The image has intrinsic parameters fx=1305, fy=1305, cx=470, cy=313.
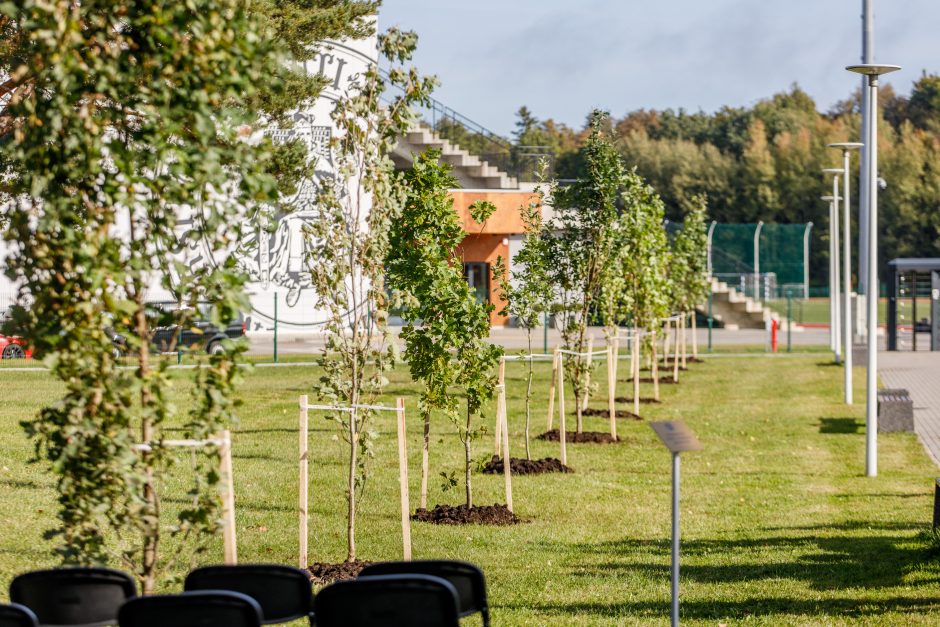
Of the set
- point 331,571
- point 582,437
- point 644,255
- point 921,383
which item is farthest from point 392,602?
point 921,383

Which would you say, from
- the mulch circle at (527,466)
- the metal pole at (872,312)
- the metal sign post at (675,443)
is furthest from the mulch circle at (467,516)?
the metal pole at (872,312)

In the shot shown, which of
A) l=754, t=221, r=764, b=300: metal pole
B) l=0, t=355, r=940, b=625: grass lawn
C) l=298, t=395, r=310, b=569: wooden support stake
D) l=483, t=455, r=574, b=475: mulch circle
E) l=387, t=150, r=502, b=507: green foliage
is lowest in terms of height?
l=0, t=355, r=940, b=625: grass lawn

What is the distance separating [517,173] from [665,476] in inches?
1362

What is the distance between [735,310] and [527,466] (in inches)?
1681

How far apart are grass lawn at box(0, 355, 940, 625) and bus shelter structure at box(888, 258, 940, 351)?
73.1 feet

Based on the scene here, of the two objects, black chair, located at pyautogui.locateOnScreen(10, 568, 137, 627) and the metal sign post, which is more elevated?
the metal sign post

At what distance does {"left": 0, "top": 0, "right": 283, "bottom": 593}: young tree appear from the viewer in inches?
226

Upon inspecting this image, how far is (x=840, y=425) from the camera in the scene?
69.6 ft

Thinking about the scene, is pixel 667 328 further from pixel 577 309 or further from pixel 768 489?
pixel 768 489

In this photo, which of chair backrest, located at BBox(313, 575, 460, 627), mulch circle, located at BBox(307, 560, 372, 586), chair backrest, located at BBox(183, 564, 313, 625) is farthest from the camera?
mulch circle, located at BBox(307, 560, 372, 586)

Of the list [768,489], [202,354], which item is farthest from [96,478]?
[768,489]

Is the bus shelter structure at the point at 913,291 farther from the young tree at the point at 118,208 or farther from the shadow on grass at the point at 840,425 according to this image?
the young tree at the point at 118,208

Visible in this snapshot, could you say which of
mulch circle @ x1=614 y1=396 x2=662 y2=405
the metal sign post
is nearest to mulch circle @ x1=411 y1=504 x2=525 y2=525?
the metal sign post

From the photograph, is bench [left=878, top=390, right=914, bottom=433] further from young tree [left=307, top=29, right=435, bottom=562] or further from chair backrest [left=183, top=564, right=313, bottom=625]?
chair backrest [left=183, top=564, right=313, bottom=625]
